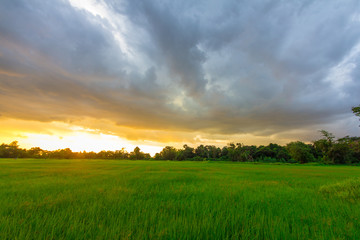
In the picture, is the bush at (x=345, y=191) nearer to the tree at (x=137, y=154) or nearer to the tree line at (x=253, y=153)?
the tree line at (x=253, y=153)

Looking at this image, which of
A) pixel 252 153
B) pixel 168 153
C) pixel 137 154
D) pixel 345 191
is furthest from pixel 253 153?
pixel 345 191

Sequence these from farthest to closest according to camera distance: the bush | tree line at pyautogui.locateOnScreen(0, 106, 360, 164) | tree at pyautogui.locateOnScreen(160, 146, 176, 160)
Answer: tree at pyautogui.locateOnScreen(160, 146, 176, 160), tree line at pyautogui.locateOnScreen(0, 106, 360, 164), the bush

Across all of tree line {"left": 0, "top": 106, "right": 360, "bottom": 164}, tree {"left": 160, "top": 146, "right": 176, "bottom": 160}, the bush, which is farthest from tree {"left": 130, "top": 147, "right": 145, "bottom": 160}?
the bush

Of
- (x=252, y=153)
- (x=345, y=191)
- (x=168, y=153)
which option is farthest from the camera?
(x=168, y=153)

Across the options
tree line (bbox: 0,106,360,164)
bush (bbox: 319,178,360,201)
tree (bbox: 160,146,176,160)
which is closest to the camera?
bush (bbox: 319,178,360,201)

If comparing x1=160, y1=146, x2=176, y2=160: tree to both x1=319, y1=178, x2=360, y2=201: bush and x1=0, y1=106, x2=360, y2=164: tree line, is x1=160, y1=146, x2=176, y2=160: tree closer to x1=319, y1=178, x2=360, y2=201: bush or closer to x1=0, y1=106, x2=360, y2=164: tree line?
x1=0, y1=106, x2=360, y2=164: tree line

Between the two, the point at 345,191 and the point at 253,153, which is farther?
the point at 253,153

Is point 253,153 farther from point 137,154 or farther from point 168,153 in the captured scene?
point 137,154

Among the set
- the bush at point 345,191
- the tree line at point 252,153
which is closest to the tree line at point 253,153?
the tree line at point 252,153

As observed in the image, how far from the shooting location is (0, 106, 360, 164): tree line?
4794 cm

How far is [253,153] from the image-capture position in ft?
250

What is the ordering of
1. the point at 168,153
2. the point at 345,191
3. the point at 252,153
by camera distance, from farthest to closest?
the point at 168,153 < the point at 252,153 < the point at 345,191

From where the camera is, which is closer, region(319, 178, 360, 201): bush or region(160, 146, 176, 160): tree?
region(319, 178, 360, 201): bush

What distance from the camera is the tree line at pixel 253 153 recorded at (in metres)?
47.9
